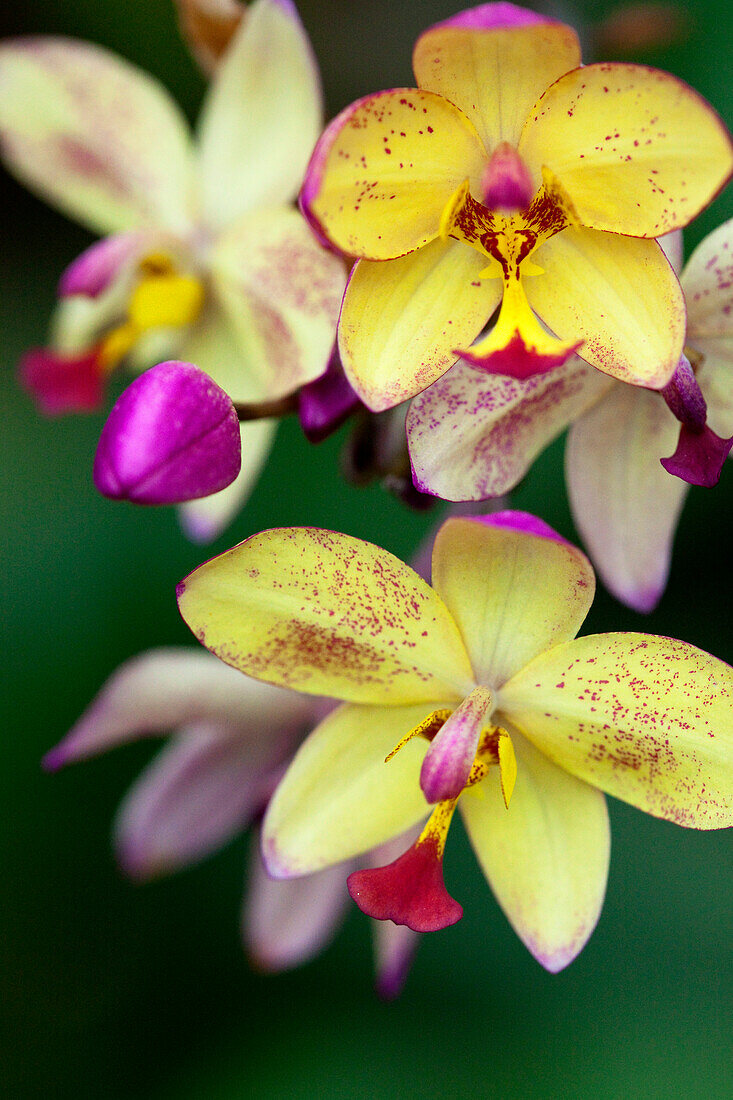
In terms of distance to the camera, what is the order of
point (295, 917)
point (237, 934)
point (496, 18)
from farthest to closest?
1. point (237, 934)
2. point (295, 917)
3. point (496, 18)

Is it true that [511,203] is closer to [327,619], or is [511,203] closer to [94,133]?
[327,619]

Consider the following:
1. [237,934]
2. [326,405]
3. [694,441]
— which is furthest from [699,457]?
[237,934]

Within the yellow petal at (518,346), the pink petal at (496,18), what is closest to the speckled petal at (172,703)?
the yellow petal at (518,346)

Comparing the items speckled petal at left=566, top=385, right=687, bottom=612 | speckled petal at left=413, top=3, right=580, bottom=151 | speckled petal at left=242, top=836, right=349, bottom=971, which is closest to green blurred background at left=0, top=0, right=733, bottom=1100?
speckled petal at left=242, top=836, right=349, bottom=971

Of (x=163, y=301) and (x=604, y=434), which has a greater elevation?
(x=163, y=301)

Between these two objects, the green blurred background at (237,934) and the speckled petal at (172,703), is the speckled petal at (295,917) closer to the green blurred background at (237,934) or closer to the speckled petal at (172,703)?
the speckled petal at (172,703)

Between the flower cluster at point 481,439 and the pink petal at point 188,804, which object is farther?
the pink petal at point 188,804

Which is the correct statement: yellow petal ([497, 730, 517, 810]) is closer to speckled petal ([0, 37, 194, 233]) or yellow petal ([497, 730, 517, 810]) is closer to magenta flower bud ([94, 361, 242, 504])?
magenta flower bud ([94, 361, 242, 504])
